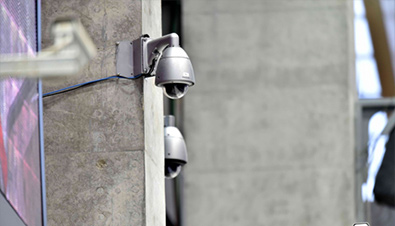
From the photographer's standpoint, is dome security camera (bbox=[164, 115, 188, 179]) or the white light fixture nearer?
the white light fixture

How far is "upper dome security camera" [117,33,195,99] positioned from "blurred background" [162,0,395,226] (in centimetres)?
748

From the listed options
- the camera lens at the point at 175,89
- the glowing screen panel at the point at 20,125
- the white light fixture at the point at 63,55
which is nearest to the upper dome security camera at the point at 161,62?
the camera lens at the point at 175,89

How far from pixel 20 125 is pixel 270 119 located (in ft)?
28.5

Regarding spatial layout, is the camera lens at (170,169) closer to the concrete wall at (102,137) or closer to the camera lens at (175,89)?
the concrete wall at (102,137)

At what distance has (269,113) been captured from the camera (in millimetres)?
14258

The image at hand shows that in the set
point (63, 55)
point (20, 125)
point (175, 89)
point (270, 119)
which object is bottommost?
point (63, 55)

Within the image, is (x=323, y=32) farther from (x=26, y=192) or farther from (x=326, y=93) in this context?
(x=26, y=192)

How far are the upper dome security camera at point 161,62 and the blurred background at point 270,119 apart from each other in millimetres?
7484

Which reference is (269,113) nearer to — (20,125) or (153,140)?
(153,140)

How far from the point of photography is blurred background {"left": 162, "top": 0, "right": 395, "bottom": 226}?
14086 millimetres

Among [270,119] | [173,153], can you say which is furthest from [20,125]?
[270,119]

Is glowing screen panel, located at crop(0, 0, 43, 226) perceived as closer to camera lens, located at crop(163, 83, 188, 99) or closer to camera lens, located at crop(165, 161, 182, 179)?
camera lens, located at crop(163, 83, 188, 99)

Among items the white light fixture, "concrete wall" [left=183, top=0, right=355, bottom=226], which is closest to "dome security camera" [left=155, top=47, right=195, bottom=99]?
the white light fixture

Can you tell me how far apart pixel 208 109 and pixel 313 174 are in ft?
5.25
